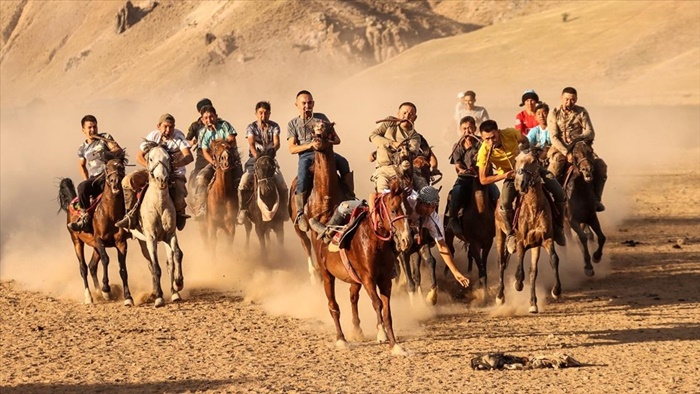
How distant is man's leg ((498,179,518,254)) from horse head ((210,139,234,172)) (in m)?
5.58

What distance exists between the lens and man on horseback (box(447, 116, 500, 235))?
1817cm

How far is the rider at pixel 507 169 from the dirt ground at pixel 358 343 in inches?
40.3

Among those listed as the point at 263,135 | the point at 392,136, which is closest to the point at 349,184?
the point at 392,136

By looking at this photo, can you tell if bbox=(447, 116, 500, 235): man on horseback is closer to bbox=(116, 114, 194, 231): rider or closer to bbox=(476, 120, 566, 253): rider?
bbox=(476, 120, 566, 253): rider

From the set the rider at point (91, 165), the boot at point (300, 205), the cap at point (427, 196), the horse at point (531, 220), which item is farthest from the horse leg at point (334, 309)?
the rider at point (91, 165)

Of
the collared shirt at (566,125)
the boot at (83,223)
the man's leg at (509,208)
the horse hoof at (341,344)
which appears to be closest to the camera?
the horse hoof at (341,344)

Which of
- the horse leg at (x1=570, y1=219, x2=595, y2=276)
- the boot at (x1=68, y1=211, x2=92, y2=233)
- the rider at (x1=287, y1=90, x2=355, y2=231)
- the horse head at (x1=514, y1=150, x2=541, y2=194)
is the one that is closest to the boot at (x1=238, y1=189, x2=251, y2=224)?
the boot at (x1=68, y1=211, x2=92, y2=233)

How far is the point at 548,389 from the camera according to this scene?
1221 centimetres

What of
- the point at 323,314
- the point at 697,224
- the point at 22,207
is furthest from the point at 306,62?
the point at 323,314

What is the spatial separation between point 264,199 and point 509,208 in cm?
507

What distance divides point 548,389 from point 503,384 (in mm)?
474

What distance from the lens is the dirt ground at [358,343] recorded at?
12.8 meters

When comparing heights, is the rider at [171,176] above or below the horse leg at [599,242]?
above

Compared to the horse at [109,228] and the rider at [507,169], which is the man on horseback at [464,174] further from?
the horse at [109,228]
